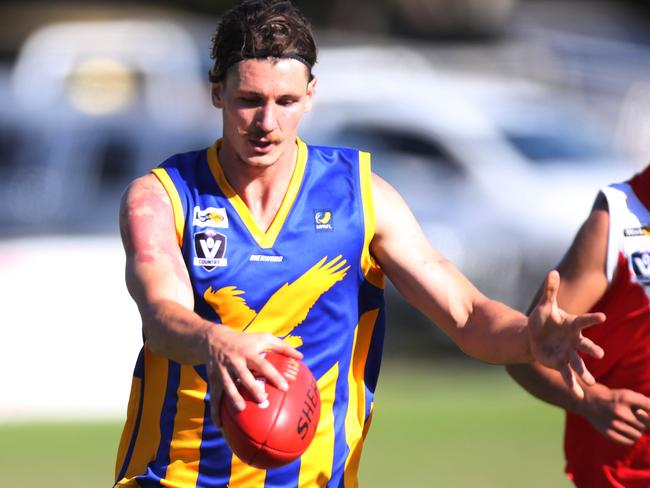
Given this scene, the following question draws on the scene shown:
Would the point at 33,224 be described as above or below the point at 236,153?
below

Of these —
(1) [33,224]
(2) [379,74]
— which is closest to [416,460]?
(1) [33,224]

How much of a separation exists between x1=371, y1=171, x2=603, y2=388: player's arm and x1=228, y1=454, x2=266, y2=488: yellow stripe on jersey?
0.77 m

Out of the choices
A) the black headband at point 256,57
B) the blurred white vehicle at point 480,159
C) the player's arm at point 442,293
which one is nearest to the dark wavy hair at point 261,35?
the black headband at point 256,57

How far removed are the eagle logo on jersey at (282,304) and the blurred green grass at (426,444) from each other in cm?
429

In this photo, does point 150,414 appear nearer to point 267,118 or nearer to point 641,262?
point 267,118

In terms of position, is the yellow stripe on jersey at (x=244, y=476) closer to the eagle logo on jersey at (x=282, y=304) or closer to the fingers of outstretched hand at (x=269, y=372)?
the eagle logo on jersey at (x=282, y=304)

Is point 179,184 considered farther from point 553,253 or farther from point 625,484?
point 553,253

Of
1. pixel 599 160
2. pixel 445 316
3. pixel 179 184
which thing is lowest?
pixel 599 160

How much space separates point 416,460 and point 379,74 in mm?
7761

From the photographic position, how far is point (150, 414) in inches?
184

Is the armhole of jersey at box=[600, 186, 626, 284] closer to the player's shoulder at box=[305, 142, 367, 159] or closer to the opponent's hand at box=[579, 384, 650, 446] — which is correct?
the opponent's hand at box=[579, 384, 650, 446]

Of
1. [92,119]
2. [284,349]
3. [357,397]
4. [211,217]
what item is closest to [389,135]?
[92,119]

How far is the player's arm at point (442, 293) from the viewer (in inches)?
176

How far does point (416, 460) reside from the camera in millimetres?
9586
